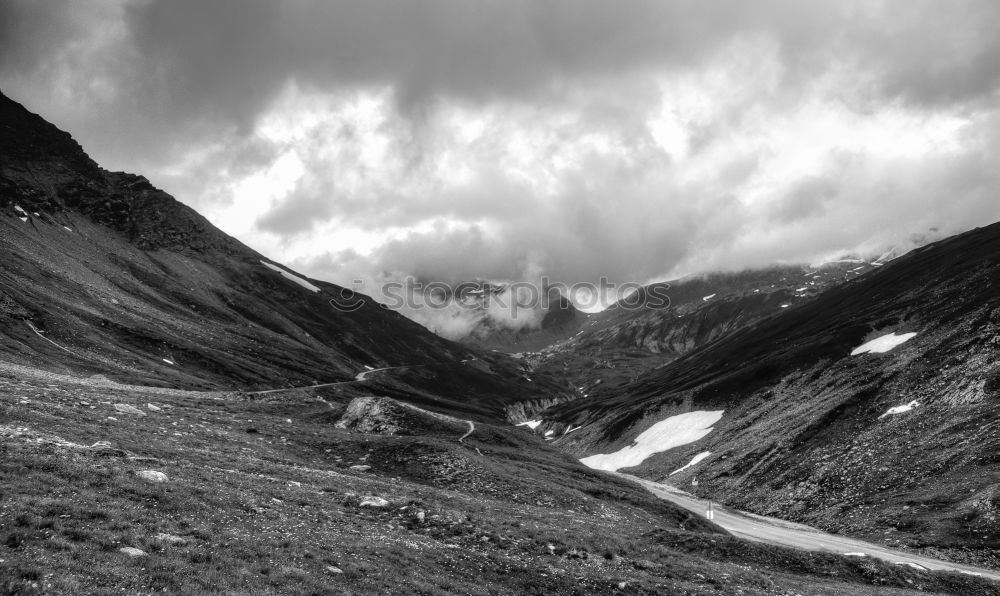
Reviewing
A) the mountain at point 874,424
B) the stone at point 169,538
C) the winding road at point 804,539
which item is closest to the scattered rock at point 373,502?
the stone at point 169,538

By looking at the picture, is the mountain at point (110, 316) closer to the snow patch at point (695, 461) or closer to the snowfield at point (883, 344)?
the snow patch at point (695, 461)

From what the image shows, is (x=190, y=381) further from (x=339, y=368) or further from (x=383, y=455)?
(x=339, y=368)

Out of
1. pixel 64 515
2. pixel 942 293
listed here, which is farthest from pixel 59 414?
pixel 942 293

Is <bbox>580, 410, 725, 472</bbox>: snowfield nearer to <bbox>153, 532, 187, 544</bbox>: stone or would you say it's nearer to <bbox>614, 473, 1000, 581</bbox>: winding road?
<bbox>614, 473, 1000, 581</bbox>: winding road

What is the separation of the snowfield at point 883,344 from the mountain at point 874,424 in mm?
316

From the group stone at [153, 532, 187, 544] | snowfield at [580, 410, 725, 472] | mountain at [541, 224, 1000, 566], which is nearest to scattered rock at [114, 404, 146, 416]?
stone at [153, 532, 187, 544]

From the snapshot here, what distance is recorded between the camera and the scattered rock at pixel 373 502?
26.1 metres

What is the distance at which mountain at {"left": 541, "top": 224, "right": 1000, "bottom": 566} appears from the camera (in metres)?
46.8

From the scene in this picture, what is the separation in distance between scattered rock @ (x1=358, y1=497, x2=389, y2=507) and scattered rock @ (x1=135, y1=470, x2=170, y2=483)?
8.75 metres

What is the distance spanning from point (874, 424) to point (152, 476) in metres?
75.2

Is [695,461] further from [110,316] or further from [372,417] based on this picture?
[110,316]

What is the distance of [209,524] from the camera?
1748 centimetres

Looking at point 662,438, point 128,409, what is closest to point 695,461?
point 662,438

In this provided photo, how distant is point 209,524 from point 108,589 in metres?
5.95
